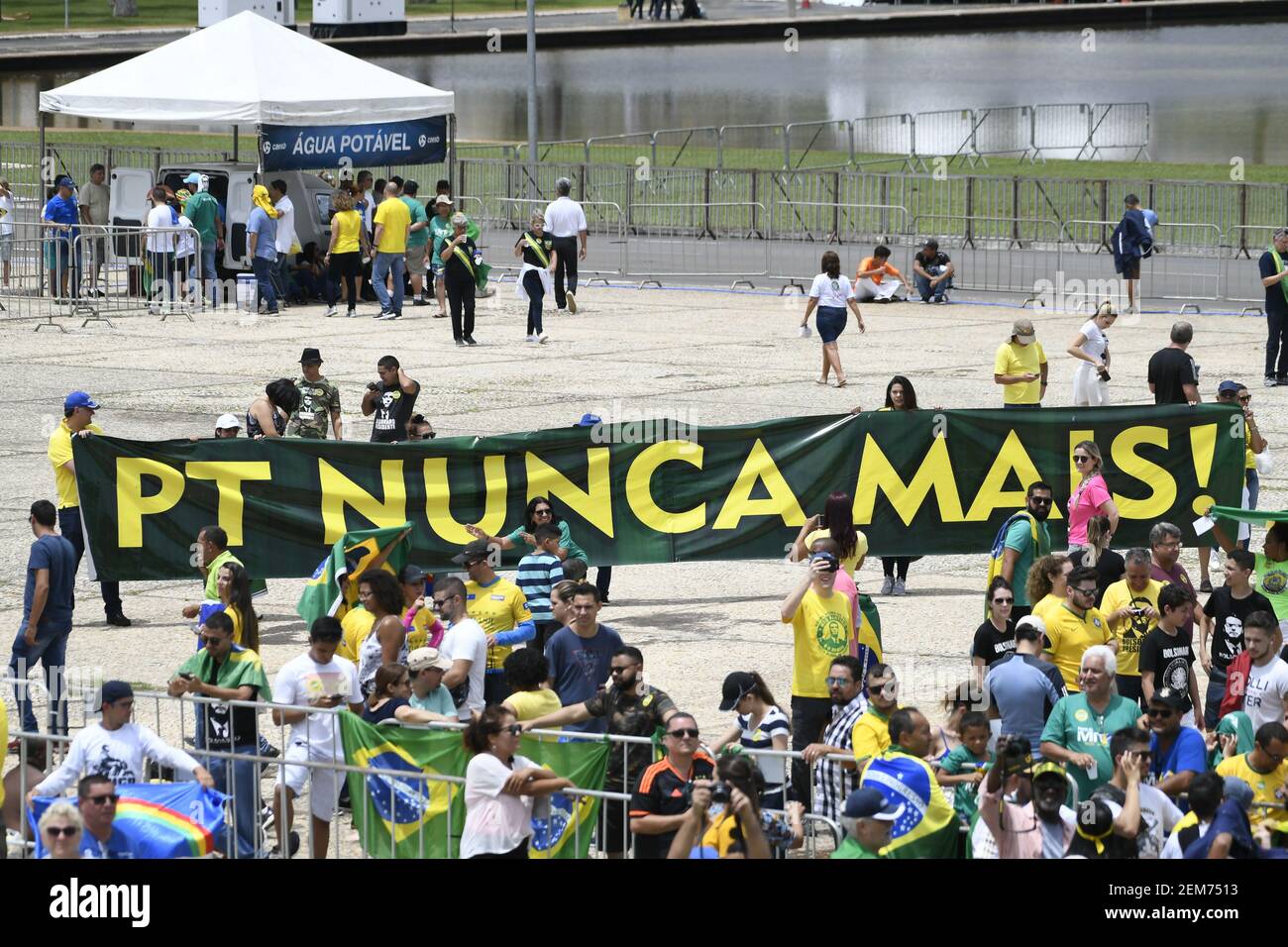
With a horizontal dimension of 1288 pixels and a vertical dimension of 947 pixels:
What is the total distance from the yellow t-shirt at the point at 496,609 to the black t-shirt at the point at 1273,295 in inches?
504

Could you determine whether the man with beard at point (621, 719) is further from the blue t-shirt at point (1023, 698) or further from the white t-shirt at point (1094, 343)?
the white t-shirt at point (1094, 343)

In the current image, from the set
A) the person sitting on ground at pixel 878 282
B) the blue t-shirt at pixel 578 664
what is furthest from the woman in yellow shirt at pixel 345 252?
the blue t-shirt at pixel 578 664

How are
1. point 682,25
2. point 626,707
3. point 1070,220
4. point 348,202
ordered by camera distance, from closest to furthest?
point 626,707 < point 348,202 < point 1070,220 < point 682,25

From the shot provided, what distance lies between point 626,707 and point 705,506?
5.02 meters

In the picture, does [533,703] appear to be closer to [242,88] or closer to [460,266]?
[460,266]

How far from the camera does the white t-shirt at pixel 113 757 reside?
887 cm

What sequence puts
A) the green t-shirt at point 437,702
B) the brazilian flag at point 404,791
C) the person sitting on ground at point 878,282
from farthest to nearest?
1. the person sitting on ground at point 878,282
2. the green t-shirt at point 437,702
3. the brazilian flag at point 404,791

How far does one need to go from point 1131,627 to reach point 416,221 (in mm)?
19395

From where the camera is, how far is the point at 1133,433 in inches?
575

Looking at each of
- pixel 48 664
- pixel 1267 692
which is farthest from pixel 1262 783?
pixel 48 664

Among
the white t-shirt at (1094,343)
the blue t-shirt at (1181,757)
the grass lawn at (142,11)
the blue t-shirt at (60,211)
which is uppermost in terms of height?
the grass lawn at (142,11)

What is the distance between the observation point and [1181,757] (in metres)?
9.19
